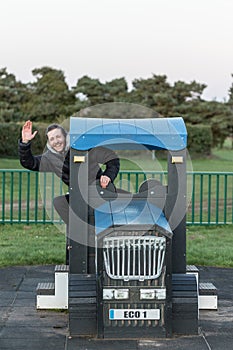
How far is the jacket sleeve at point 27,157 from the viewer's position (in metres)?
6.29

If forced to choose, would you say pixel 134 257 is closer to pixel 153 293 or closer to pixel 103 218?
pixel 153 293

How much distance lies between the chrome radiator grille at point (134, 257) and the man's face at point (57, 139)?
1609 mm

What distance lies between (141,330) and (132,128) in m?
1.69

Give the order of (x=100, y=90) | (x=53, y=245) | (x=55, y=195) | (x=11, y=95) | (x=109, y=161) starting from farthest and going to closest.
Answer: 1. (x=100, y=90)
2. (x=11, y=95)
3. (x=55, y=195)
4. (x=53, y=245)
5. (x=109, y=161)

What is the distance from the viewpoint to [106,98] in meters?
47.7

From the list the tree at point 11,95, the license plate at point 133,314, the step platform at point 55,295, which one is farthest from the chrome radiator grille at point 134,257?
the tree at point 11,95

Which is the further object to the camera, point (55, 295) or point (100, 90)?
point (100, 90)

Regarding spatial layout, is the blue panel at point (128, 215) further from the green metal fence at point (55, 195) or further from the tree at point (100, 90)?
the tree at point (100, 90)

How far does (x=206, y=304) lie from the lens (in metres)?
6.18

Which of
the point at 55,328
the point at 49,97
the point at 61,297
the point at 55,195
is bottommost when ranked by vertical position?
the point at 55,328

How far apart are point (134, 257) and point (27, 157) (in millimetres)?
1779

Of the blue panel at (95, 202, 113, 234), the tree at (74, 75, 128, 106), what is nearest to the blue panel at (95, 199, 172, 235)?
the blue panel at (95, 202, 113, 234)

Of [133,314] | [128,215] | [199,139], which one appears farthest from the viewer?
[199,139]

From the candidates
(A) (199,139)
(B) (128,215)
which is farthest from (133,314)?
(A) (199,139)
